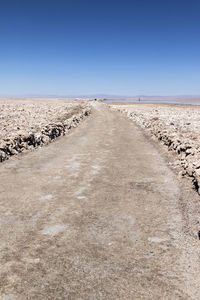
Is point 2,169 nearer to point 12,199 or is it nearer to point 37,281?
point 12,199

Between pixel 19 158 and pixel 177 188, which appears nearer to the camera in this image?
pixel 177 188

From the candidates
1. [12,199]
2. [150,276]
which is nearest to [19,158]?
[12,199]

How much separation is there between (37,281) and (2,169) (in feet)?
21.6

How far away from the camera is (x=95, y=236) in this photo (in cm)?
505

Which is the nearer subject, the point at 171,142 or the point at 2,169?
the point at 2,169

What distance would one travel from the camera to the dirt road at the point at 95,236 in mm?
3727

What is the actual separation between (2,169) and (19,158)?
1.95m

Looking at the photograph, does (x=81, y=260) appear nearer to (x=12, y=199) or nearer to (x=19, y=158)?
(x=12, y=199)

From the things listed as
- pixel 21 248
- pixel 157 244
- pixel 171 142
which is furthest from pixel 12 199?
pixel 171 142

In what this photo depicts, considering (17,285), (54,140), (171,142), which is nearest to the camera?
(17,285)

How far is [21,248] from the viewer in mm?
4582

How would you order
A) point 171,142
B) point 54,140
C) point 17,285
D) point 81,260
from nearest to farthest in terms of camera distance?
point 17,285 < point 81,260 < point 171,142 < point 54,140

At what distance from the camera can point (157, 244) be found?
4.82 meters

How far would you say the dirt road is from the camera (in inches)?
147
